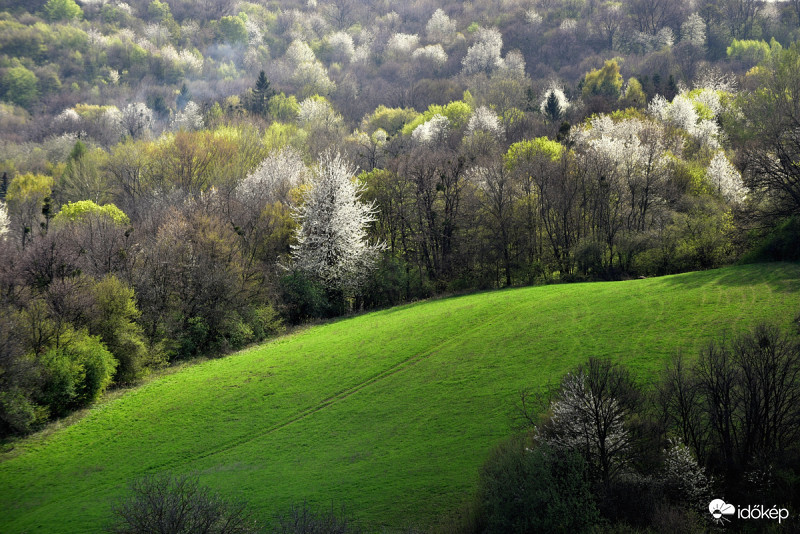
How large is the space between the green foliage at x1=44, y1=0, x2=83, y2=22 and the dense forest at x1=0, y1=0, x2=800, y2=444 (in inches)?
220

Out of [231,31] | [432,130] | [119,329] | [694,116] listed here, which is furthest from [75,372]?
[231,31]

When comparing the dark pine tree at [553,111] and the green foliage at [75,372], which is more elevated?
the dark pine tree at [553,111]

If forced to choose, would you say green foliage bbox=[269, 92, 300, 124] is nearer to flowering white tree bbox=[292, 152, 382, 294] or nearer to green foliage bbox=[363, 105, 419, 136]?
green foliage bbox=[363, 105, 419, 136]

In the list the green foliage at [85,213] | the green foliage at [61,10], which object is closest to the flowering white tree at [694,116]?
the green foliage at [85,213]

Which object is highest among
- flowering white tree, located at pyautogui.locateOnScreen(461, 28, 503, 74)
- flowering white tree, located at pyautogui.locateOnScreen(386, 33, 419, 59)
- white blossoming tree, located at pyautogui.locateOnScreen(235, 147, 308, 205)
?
flowering white tree, located at pyautogui.locateOnScreen(386, 33, 419, 59)

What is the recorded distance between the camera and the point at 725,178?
4834 cm

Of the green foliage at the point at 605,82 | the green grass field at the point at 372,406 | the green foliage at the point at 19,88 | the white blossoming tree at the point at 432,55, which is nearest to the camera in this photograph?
the green grass field at the point at 372,406

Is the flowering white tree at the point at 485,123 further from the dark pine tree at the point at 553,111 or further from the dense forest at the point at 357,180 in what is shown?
the dark pine tree at the point at 553,111

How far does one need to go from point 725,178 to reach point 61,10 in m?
156

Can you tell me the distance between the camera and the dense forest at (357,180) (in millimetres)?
32625

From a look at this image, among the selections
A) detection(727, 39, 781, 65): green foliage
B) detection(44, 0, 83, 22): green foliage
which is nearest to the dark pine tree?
detection(727, 39, 781, 65): green foliage

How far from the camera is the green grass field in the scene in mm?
18766

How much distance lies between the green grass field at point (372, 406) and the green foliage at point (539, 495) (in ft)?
8.36

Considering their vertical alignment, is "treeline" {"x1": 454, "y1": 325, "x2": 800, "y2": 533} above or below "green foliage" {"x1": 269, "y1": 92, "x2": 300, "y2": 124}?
below
